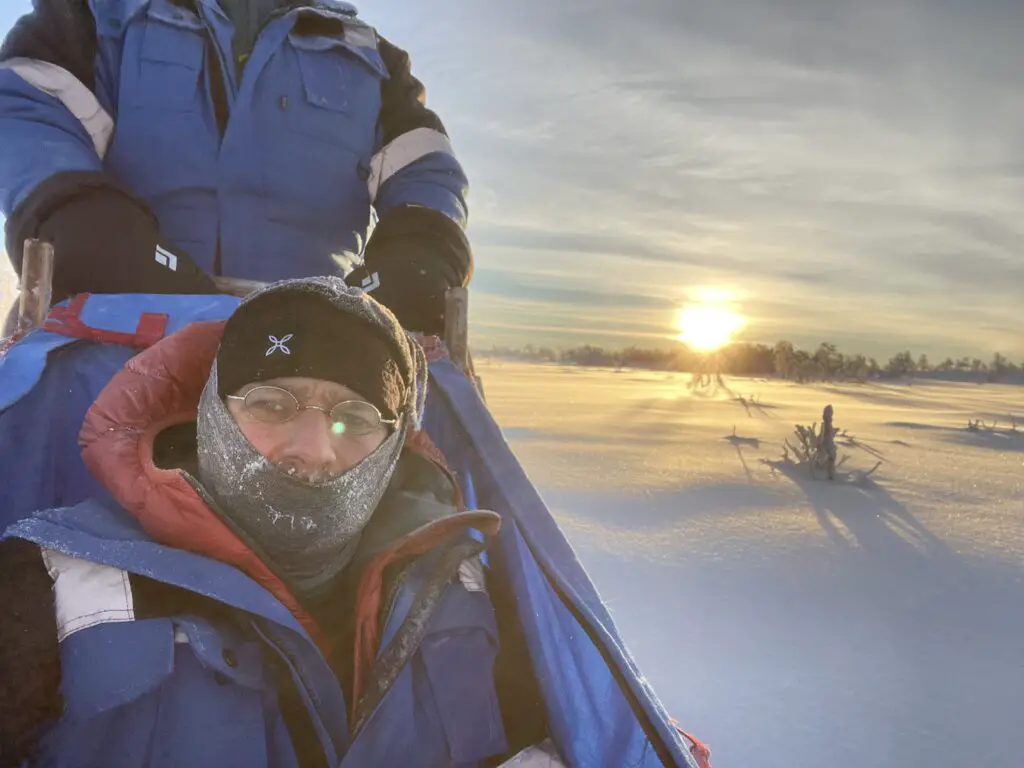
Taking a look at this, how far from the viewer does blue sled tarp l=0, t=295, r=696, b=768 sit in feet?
3.71

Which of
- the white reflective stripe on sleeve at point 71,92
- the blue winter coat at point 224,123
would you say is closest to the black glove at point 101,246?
the blue winter coat at point 224,123

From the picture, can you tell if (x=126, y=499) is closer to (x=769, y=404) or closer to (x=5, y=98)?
(x=5, y=98)

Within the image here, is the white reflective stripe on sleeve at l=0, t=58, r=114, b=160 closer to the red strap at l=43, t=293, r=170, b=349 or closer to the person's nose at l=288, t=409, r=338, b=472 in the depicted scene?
the red strap at l=43, t=293, r=170, b=349

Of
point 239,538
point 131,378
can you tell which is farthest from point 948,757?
point 131,378

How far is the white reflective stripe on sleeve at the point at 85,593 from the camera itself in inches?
36.7

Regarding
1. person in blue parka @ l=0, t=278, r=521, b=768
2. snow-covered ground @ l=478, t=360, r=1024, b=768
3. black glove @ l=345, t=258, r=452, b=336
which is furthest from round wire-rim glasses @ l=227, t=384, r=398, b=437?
snow-covered ground @ l=478, t=360, r=1024, b=768

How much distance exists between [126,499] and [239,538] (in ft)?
0.62

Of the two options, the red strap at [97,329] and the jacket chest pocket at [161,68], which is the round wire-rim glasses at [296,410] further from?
the jacket chest pocket at [161,68]

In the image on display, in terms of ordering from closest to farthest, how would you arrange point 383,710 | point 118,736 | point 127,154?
point 118,736
point 383,710
point 127,154

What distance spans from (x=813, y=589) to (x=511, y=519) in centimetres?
169

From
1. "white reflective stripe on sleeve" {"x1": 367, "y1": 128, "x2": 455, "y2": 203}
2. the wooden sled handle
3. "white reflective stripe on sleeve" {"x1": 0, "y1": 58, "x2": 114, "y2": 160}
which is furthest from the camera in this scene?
"white reflective stripe on sleeve" {"x1": 367, "y1": 128, "x2": 455, "y2": 203}

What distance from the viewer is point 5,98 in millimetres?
1635

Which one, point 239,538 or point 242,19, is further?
point 242,19

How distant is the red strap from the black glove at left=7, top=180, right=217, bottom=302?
67mm
